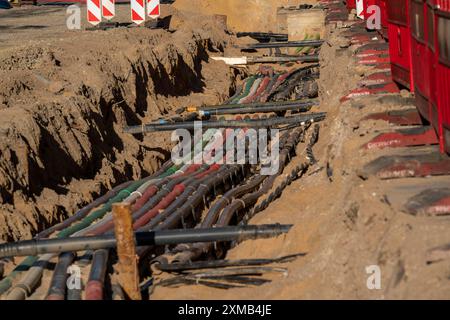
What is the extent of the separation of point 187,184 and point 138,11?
44.6 ft

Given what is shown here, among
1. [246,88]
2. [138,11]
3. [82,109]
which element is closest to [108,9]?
[138,11]

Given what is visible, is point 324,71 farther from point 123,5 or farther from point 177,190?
point 123,5

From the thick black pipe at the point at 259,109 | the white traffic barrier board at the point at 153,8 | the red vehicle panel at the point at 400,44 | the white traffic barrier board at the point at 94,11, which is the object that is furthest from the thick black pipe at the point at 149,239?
the white traffic barrier board at the point at 153,8

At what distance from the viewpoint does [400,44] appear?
14312mm

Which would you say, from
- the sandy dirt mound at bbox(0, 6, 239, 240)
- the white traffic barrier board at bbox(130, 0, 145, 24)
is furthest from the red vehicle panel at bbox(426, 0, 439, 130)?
the white traffic barrier board at bbox(130, 0, 145, 24)

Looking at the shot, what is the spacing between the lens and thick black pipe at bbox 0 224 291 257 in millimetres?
10789

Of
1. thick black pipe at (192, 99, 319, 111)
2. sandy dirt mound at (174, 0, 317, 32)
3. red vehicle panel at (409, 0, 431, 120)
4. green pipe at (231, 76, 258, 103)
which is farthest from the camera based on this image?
sandy dirt mound at (174, 0, 317, 32)

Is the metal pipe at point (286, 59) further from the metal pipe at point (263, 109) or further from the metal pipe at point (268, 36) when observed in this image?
the metal pipe at point (263, 109)

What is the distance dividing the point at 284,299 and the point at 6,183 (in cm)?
661

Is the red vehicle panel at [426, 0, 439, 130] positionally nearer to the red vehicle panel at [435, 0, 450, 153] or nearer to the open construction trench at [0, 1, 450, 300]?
the red vehicle panel at [435, 0, 450, 153]

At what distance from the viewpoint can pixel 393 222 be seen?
805 centimetres

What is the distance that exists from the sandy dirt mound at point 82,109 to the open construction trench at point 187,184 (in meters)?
0.04

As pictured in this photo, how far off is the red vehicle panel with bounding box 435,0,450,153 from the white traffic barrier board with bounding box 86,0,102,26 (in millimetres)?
19565

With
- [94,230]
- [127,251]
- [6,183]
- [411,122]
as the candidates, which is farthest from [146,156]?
[127,251]
